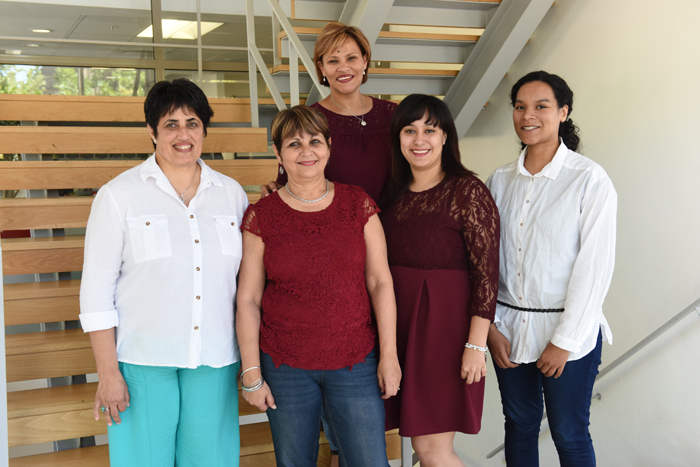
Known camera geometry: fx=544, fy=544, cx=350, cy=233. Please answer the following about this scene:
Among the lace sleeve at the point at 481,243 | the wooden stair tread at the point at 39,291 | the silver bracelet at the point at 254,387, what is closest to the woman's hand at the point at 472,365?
the lace sleeve at the point at 481,243

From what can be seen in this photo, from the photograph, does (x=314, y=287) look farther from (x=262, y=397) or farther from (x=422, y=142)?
(x=422, y=142)

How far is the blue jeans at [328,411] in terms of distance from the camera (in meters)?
1.57

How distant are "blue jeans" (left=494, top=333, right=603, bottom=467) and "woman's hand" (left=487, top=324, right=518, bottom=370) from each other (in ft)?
0.18

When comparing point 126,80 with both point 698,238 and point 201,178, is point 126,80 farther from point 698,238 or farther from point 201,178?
point 698,238

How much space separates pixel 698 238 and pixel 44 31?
5375 millimetres

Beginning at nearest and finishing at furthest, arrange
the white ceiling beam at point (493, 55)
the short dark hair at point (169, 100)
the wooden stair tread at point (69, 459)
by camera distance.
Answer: the short dark hair at point (169, 100), the wooden stair tread at point (69, 459), the white ceiling beam at point (493, 55)

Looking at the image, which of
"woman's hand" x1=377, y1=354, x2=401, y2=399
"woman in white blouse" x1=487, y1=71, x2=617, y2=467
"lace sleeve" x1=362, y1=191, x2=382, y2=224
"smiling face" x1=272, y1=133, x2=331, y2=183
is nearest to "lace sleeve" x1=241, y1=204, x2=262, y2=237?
"smiling face" x1=272, y1=133, x2=331, y2=183

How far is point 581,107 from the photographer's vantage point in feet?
10.4

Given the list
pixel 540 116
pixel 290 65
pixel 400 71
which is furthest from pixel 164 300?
pixel 400 71

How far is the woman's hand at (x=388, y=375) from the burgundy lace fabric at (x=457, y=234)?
0.29m

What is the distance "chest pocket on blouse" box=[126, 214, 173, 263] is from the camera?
5.02 feet

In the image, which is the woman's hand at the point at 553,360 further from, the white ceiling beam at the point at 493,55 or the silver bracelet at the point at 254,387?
the white ceiling beam at the point at 493,55

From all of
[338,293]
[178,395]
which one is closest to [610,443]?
[338,293]

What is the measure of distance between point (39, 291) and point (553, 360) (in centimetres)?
229
